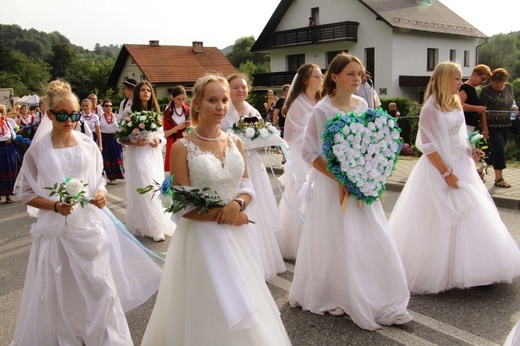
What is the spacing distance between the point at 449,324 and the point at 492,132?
6.95 m

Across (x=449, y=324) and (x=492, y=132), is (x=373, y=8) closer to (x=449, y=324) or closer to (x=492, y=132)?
(x=492, y=132)

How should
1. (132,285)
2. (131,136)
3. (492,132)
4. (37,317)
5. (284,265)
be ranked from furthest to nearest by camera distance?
(492,132)
(131,136)
(284,265)
(132,285)
(37,317)

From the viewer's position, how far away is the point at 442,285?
5.28 meters

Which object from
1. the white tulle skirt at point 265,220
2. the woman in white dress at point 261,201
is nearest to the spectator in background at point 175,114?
the woman in white dress at point 261,201

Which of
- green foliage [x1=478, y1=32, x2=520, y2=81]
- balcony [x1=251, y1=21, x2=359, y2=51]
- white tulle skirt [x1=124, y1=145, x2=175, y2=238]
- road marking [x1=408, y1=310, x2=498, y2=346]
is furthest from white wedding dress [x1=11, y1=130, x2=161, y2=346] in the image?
green foliage [x1=478, y1=32, x2=520, y2=81]

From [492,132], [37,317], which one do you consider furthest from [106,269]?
[492,132]

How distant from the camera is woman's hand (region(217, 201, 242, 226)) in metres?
3.49

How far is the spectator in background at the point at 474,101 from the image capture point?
9458mm

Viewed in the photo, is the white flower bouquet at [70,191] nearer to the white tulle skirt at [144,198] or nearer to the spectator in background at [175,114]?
the white tulle skirt at [144,198]

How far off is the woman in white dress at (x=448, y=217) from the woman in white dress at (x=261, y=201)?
1564mm

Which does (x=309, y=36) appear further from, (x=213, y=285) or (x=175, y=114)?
A: (x=213, y=285)

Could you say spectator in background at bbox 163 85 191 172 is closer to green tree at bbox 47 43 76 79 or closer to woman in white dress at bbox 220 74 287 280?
woman in white dress at bbox 220 74 287 280

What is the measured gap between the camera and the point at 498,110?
1002 centimetres

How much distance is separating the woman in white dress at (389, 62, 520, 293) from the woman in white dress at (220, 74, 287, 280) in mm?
1564
